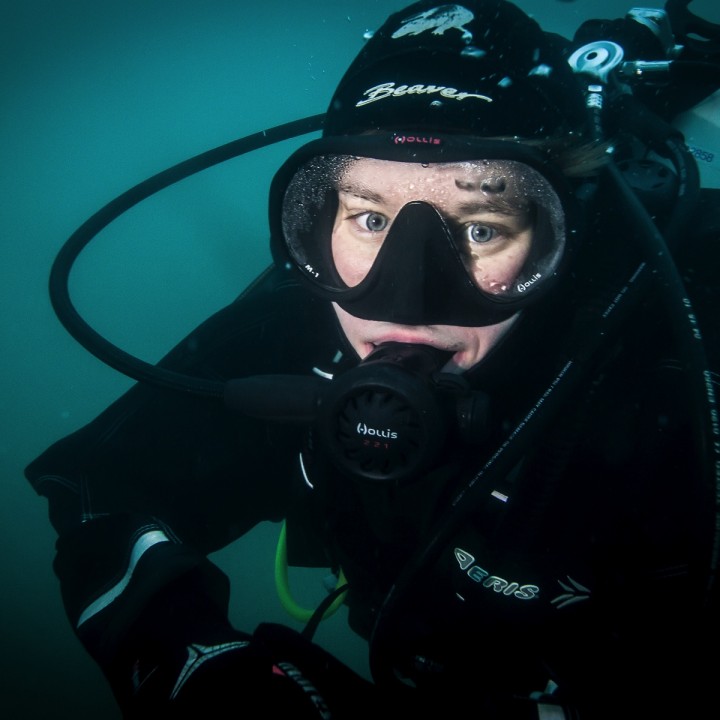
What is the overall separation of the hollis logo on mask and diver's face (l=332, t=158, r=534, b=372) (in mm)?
659

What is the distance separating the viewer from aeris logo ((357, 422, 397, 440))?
1440 millimetres

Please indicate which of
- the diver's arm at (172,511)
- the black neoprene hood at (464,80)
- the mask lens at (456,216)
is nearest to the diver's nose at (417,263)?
the mask lens at (456,216)

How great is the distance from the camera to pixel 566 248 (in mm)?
1607

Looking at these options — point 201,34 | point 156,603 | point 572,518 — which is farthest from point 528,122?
point 201,34

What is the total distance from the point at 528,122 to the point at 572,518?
131cm

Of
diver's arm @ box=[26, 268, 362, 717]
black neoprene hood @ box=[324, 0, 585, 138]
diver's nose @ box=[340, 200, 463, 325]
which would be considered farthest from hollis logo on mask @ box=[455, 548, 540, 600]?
black neoprene hood @ box=[324, 0, 585, 138]

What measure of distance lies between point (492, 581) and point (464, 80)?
1691 mm

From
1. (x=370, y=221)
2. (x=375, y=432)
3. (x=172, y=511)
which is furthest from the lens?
(x=172, y=511)

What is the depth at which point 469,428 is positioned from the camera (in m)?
1.53

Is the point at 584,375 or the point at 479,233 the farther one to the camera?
the point at 479,233

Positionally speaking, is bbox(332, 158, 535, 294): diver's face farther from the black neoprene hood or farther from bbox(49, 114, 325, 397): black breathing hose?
bbox(49, 114, 325, 397): black breathing hose

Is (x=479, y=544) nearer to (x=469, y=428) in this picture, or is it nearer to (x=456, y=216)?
(x=469, y=428)

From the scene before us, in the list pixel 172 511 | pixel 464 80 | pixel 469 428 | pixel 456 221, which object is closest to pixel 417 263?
pixel 456 221

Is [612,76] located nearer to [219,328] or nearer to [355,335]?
[355,335]
